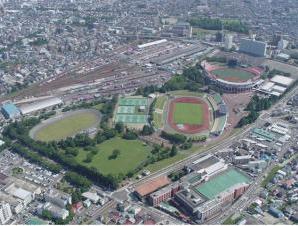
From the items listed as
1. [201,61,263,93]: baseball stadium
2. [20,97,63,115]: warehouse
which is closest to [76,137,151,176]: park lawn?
[20,97,63,115]: warehouse

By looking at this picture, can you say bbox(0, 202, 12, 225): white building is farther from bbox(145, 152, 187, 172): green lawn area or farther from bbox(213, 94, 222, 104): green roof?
bbox(213, 94, 222, 104): green roof

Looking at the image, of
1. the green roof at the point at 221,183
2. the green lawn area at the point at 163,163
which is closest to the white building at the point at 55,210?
the green lawn area at the point at 163,163

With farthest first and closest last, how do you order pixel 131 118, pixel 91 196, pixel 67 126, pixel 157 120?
1. pixel 131 118
2. pixel 157 120
3. pixel 67 126
4. pixel 91 196

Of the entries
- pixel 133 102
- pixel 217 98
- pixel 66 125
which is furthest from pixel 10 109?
pixel 217 98

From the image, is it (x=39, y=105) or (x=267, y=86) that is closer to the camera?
(x=39, y=105)

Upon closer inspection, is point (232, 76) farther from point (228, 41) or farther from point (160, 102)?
point (160, 102)

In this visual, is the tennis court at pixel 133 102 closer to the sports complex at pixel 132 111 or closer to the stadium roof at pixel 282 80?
the sports complex at pixel 132 111

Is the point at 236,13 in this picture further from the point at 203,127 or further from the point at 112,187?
the point at 112,187

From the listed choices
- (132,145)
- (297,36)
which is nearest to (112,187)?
(132,145)
